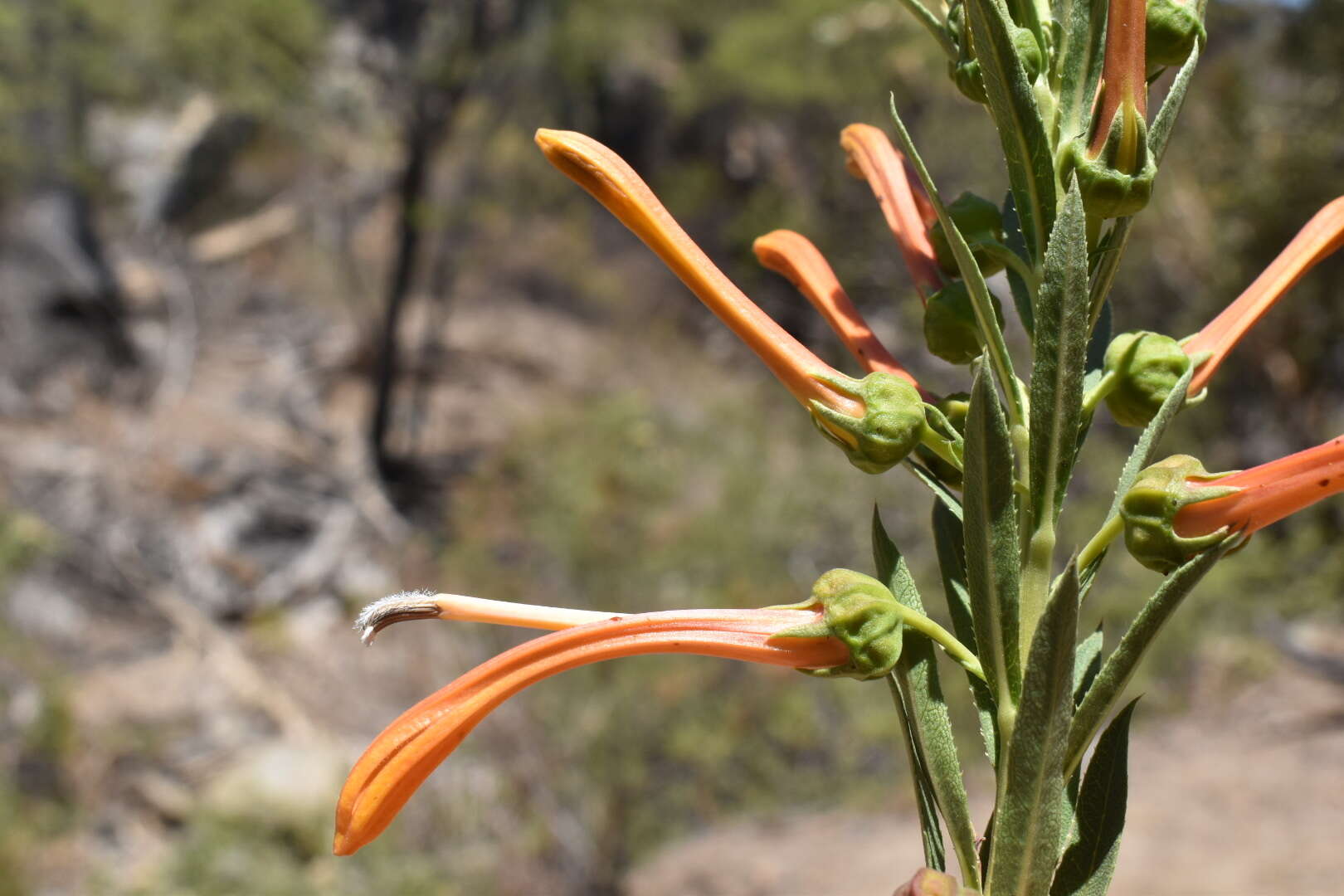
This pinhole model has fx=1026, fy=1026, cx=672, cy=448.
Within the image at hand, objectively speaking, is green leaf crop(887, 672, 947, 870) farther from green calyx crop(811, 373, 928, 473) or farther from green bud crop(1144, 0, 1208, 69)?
green bud crop(1144, 0, 1208, 69)

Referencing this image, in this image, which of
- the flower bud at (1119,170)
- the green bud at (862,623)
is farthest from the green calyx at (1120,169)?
the green bud at (862,623)

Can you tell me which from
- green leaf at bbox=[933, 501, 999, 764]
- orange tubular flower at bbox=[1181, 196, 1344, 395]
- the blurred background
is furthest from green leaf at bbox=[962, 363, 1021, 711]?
the blurred background

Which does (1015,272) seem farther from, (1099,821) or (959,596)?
(1099,821)

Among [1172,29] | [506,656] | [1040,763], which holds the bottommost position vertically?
[506,656]

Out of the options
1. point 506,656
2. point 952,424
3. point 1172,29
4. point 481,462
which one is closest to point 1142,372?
point 952,424

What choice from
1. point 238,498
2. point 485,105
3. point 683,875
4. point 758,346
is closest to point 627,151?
point 485,105

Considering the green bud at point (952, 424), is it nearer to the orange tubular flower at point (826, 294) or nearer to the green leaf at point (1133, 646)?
the orange tubular flower at point (826, 294)
